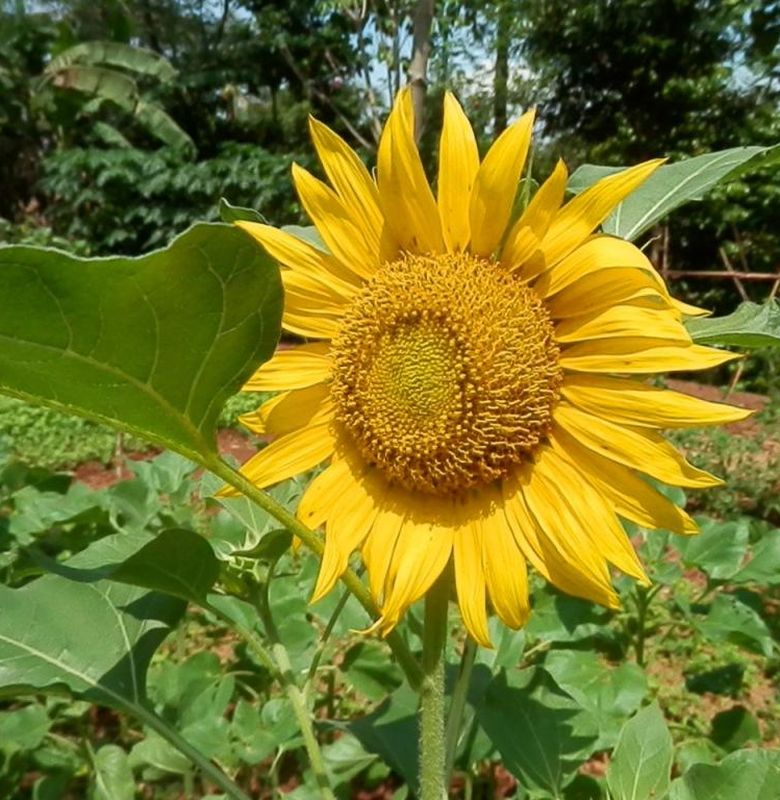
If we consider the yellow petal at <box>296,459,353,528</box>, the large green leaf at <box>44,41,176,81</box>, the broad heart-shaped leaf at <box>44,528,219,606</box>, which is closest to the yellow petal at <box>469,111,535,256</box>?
the yellow petal at <box>296,459,353,528</box>

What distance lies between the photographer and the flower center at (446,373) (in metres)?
0.73

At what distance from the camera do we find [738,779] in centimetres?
81

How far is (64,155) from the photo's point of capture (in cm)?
1079

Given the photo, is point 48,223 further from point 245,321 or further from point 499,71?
point 245,321

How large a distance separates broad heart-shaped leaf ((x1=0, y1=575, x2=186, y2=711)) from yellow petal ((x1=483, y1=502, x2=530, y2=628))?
312mm

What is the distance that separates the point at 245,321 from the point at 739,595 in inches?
44.5

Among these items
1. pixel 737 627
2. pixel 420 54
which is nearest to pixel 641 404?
pixel 737 627

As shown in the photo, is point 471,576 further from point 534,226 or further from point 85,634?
point 85,634

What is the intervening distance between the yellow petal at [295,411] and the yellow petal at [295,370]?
10 millimetres

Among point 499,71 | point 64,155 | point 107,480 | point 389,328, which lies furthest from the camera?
point 64,155

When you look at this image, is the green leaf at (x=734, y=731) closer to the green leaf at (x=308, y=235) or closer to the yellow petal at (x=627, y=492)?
the yellow petal at (x=627, y=492)

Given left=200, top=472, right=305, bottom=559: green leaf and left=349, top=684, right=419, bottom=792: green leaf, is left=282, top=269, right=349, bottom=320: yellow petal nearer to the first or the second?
left=200, top=472, right=305, bottom=559: green leaf

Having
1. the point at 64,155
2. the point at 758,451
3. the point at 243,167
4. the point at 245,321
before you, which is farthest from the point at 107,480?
the point at 64,155

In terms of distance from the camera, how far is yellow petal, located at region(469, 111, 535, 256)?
26.6 inches
